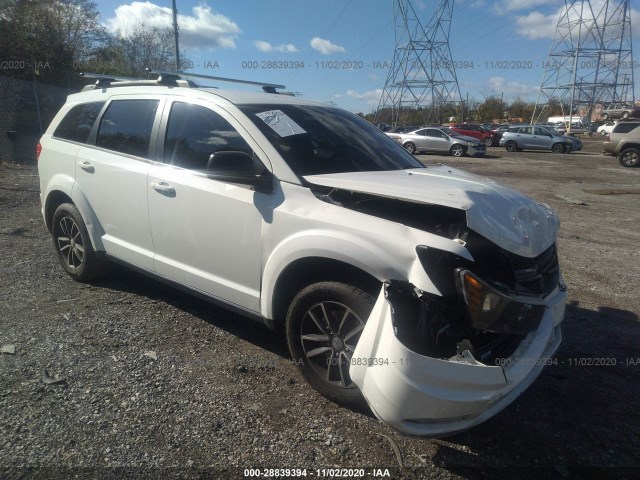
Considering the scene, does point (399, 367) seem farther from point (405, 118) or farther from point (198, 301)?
point (405, 118)

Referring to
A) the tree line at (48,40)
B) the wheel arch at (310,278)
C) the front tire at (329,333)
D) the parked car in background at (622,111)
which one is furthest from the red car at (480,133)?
the front tire at (329,333)

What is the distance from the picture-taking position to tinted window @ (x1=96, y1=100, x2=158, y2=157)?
3953 millimetres

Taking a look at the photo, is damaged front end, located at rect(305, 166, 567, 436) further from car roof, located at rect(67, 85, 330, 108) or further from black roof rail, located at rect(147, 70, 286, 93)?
black roof rail, located at rect(147, 70, 286, 93)

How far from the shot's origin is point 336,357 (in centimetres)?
291

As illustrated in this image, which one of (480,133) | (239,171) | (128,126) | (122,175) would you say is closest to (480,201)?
(239,171)

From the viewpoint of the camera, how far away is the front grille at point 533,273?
8.60ft

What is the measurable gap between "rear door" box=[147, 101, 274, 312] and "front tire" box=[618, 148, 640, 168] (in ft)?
70.7

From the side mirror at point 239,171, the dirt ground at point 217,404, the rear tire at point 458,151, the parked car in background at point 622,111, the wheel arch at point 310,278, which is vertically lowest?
the dirt ground at point 217,404

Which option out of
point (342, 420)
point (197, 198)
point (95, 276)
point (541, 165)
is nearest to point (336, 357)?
point (342, 420)

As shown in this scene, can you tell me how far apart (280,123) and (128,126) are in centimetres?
157

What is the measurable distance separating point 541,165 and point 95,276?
20641 millimetres

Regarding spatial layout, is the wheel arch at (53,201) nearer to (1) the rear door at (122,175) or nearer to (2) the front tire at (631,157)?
(1) the rear door at (122,175)

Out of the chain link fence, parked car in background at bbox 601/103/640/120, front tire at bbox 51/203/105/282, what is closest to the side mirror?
front tire at bbox 51/203/105/282

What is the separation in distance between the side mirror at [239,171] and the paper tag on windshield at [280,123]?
1.25 ft
